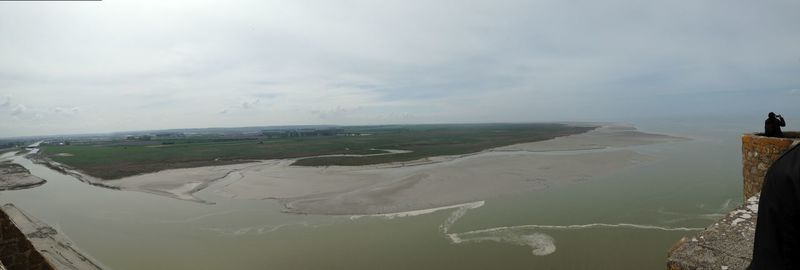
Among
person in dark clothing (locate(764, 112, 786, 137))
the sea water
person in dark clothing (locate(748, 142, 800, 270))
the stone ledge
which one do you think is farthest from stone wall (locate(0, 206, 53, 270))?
person in dark clothing (locate(764, 112, 786, 137))

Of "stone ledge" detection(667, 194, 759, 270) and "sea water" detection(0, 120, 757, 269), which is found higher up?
"stone ledge" detection(667, 194, 759, 270)

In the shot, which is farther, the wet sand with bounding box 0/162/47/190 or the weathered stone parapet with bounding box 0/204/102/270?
the wet sand with bounding box 0/162/47/190

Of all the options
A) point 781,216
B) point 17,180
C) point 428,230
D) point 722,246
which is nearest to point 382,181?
point 428,230

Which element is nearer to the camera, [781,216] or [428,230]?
[781,216]

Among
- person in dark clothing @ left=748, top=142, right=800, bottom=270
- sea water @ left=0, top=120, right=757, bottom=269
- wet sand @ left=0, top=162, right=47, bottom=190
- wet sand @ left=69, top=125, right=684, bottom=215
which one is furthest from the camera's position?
wet sand @ left=0, top=162, right=47, bottom=190

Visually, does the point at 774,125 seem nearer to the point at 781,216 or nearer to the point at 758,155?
the point at 758,155

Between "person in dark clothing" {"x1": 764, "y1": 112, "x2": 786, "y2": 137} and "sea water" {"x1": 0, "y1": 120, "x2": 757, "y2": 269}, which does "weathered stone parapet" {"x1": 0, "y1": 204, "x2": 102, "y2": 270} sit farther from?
"person in dark clothing" {"x1": 764, "y1": 112, "x2": 786, "y2": 137}
